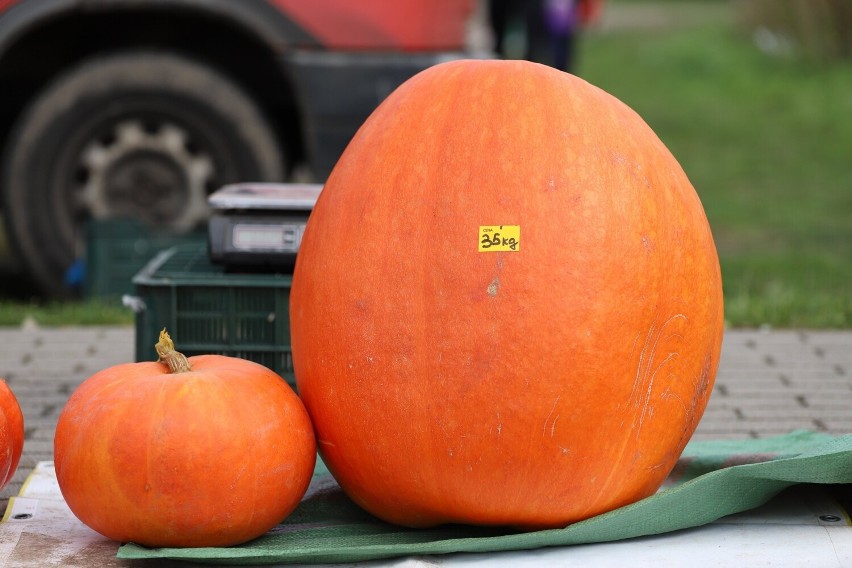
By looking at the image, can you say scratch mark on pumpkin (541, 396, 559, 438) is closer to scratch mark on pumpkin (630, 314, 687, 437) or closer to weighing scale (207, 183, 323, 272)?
scratch mark on pumpkin (630, 314, 687, 437)

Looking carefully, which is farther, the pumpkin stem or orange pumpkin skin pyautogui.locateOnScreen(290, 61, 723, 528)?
the pumpkin stem

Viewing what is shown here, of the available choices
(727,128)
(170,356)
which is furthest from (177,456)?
(727,128)

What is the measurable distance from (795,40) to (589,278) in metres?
13.6

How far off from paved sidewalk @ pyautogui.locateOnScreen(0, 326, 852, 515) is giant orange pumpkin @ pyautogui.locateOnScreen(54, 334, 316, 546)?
0.64 metres

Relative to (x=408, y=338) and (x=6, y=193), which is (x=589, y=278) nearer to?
(x=408, y=338)

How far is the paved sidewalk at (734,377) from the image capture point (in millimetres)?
4012

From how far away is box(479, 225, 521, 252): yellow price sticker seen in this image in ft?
8.91

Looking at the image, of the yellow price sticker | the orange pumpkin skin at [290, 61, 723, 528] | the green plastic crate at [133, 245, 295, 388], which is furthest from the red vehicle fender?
the yellow price sticker

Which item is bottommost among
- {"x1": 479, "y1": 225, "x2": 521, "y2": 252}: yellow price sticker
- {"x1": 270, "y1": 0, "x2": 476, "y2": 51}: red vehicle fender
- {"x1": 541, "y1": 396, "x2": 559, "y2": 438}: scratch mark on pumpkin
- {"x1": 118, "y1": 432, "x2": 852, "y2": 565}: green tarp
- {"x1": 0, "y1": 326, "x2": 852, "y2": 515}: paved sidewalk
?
{"x1": 0, "y1": 326, "x2": 852, "y2": 515}: paved sidewalk

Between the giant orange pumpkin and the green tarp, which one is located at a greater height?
the giant orange pumpkin

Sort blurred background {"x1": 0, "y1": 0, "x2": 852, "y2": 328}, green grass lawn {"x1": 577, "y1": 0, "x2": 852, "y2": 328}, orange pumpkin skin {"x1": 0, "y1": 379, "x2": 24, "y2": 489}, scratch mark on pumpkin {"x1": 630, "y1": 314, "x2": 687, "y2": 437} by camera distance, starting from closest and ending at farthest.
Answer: scratch mark on pumpkin {"x1": 630, "y1": 314, "x2": 687, "y2": 437}
orange pumpkin skin {"x1": 0, "y1": 379, "x2": 24, "y2": 489}
blurred background {"x1": 0, "y1": 0, "x2": 852, "y2": 328}
green grass lawn {"x1": 577, "y1": 0, "x2": 852, "y2": 328}

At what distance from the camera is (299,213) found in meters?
3.75

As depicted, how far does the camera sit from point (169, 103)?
5648mm

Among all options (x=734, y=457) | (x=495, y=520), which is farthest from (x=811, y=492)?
(x=495, y=520)
